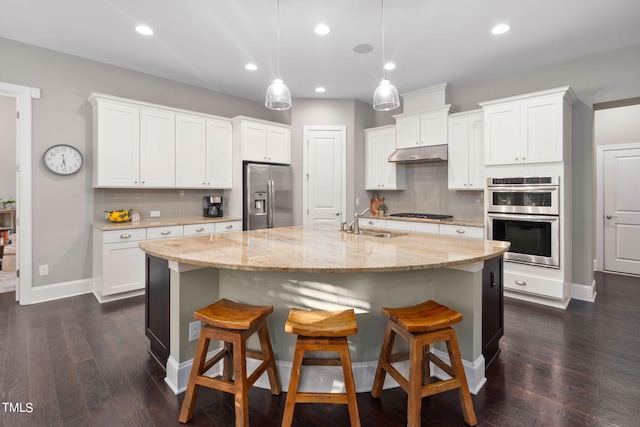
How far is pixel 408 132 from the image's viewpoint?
4.99 metres

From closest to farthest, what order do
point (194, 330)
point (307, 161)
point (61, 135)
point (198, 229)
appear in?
point (194, 330), point (61, 135), point (198, 229), point (307, 161)

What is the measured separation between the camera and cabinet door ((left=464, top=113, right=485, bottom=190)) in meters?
4.27

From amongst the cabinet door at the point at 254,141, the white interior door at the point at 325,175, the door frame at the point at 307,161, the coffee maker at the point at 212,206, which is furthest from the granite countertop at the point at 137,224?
the white interior door at the point at 325,175

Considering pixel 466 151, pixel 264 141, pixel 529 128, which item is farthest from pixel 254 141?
pixel 529 128

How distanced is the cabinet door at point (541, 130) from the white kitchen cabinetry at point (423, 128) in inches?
42.1

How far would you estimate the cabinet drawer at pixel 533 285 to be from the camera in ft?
11.5

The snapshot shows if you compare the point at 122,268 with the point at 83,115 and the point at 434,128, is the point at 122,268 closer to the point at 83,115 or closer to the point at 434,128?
the point at 83,115

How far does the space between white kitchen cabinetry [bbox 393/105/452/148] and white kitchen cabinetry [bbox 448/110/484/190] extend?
12 centimetres

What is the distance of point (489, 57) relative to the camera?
3.86 m

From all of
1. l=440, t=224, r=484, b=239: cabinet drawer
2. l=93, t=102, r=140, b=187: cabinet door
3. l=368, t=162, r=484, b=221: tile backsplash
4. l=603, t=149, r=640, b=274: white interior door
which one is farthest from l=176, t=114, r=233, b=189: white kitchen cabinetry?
l=603, t=149, r=640, b=274: white interior door

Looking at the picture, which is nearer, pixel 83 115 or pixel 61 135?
pixel 61 135

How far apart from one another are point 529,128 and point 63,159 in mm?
5327

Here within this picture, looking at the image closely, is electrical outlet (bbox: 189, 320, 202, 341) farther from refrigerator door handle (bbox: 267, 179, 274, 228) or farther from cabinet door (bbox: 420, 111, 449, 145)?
cabinet door (bbox: 420, 111, 449, 145)

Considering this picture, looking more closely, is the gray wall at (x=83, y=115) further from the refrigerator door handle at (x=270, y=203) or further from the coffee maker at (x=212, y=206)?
the refrigerator door handle at (x=270, y=203)
